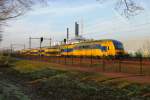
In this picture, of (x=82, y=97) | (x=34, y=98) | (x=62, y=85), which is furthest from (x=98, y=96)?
(x=62, y=85)

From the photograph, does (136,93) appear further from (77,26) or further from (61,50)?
(77,26)

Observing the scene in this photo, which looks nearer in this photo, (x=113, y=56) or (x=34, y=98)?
(x=34, y=98)

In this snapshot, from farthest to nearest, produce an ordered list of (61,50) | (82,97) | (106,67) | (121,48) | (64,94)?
(61,50)
(121,48)
(106,67)
(64,94)
(82,97)

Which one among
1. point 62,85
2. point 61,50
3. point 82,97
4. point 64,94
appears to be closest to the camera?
point 82,97

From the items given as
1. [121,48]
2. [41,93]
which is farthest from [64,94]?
[121,48]

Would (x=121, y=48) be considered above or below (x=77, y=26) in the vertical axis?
below

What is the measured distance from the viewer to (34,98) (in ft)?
54.9

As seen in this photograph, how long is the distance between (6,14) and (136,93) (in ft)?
53.8

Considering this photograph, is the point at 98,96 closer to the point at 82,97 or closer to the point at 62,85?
the point at 82,97

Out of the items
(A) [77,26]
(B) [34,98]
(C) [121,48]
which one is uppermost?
(A) [77,26]

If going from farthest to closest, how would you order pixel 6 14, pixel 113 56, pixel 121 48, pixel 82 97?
pixel 121 48 < pixel 113 56 < pixel 6 14 < pixel 82 97

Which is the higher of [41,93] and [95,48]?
[95,48]

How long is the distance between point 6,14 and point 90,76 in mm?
9652

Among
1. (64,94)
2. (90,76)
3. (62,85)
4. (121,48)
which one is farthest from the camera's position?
(121,48)
